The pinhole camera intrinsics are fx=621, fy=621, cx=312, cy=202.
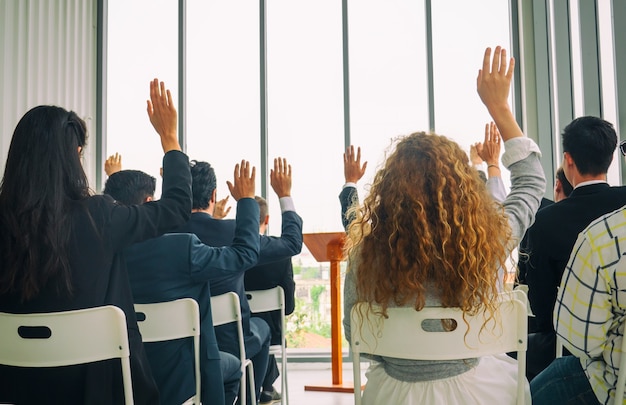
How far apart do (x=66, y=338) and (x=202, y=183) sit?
4.79ft

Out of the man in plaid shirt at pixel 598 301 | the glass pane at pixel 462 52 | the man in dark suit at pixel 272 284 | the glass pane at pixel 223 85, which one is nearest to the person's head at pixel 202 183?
the man in dark suit at pixel 272 284

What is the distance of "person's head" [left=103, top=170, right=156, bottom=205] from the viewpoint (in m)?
2.73

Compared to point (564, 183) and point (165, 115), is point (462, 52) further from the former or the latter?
point (165, 115)

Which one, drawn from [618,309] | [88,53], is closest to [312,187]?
[88,53]

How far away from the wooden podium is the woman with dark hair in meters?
2.69

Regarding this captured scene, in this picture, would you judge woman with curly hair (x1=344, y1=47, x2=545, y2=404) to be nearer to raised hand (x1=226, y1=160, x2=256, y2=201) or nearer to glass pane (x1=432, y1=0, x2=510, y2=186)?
raised hand (x1=226, y1=160, x2=256, y2=201)

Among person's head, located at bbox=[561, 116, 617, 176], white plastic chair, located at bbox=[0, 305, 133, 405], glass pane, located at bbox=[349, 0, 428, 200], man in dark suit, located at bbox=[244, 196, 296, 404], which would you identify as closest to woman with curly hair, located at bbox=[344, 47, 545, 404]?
white plastic chair, located at bbox=[0, 305, 133, 405]

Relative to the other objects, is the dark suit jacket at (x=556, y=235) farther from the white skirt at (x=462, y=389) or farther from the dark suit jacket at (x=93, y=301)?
→ the dark suit jacket at (x=93, y=301)

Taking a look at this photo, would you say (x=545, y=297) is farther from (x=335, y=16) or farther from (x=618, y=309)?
(x=335, y=16)

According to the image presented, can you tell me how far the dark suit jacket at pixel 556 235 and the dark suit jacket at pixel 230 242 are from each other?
1182 mm

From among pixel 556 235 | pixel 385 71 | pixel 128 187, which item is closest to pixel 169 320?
pixel 128 187

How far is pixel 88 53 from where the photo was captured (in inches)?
251

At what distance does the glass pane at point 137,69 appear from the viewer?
6.32 metres

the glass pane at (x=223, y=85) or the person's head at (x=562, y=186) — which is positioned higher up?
the glass pane at (x=223, y=85)
